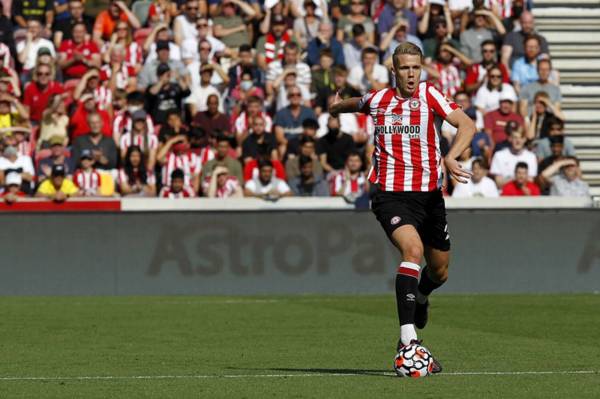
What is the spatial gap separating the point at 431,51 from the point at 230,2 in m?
3.56

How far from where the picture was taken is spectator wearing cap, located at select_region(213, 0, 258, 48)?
80.6 ft

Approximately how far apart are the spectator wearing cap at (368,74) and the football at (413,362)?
14375 millimetres

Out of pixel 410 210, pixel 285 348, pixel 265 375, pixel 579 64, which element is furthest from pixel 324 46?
pixel 265 375

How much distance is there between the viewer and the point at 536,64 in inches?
966

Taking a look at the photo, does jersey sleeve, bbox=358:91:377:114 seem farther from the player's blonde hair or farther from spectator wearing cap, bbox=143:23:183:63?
spectator wearing cap, bbox=143:23:183:63

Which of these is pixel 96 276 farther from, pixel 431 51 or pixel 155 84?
pixel 431 51

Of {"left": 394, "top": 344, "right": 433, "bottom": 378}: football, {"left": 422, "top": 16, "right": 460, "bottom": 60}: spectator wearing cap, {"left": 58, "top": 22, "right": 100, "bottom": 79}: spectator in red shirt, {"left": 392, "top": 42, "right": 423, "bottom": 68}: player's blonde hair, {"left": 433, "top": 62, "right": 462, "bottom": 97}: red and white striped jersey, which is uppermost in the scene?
{"left": 422, "top": 16, "right": 460, "bottom": 60}: spectator wearing cap

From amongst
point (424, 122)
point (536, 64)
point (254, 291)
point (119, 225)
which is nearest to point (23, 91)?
point (119, 225)

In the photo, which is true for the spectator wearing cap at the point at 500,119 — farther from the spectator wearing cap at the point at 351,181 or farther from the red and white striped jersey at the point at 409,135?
the red and white striped jersey at the point at 409,135

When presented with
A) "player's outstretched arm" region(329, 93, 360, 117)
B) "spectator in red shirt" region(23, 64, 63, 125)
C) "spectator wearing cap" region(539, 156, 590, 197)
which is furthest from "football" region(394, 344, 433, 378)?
"spectator in red shirt" region(23, 64, 63, 125)

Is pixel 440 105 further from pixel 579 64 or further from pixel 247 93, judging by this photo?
pixel 579 64

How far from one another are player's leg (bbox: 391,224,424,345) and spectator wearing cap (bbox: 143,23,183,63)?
46.2 feet

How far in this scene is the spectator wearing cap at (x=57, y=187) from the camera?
66.2ft

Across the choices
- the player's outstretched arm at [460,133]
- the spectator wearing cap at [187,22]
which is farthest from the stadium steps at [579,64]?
the player's outstretched arm at [460,133]
